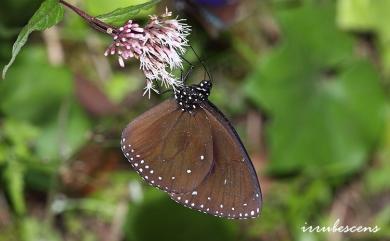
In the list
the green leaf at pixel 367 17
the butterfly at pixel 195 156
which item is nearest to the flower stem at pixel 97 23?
the butterfly at pixel 195 156

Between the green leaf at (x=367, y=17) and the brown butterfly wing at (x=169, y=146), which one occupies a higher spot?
the green leaf at (x=367, y=17)

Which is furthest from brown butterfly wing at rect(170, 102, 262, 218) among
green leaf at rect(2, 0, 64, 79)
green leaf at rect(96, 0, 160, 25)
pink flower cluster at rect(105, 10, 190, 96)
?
green leaf at rect(2, 0, 64, 79)

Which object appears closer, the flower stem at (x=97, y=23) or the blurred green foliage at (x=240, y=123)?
the flower stem at (x=97, y=23)

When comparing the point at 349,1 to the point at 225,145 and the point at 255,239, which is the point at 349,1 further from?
the point at 225,145

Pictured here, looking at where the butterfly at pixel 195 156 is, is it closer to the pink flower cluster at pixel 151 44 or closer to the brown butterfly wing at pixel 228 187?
the brown butterfly wing at pixel 228 187

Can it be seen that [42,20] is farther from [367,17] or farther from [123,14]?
[367,17]

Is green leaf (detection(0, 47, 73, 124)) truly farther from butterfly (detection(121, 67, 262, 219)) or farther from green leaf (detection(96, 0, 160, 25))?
green leaf (detection(96, 0, 160, 25))

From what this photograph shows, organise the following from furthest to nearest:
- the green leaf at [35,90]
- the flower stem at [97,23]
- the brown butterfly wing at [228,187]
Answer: the green leaf at [35,90], the brown butterfly wing at [228,187], the flower stem at [97,23]
